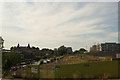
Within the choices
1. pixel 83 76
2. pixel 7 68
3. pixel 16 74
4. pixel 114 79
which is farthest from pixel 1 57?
pixel 114 79

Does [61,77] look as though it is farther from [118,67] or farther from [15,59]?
[15,59]

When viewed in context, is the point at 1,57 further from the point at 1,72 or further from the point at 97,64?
the point at 97,64

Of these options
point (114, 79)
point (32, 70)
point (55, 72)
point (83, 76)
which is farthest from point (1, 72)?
point (114, 79)

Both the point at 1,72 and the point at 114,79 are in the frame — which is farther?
the point at 1,72

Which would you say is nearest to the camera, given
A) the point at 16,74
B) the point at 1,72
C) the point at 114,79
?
the point at 114,79

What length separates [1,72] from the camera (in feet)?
83.3

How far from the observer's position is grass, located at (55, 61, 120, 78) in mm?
17381

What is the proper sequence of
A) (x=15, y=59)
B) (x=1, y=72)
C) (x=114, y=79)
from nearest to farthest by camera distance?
(x=114, y=79), (x=1, y=72), (x=15, y=59)

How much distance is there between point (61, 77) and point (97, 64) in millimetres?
4148

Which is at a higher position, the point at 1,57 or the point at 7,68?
the point at 1,57

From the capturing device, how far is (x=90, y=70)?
17.5m

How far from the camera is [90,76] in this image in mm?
17328

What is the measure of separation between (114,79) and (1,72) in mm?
17089

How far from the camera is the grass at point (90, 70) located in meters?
17.4
